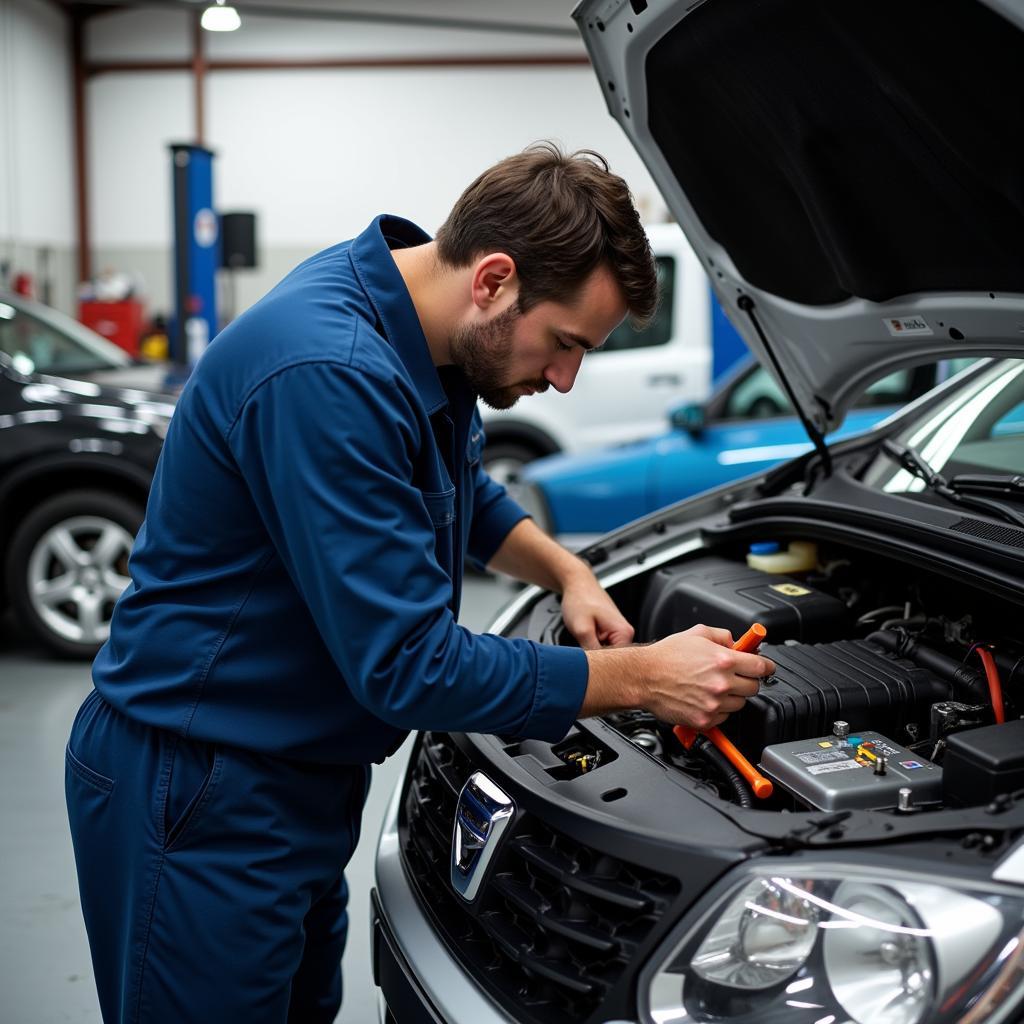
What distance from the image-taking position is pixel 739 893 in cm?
117

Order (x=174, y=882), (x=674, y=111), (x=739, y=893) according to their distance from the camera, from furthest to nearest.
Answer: (x=674, y=111) < (x=174, y=882) < (x=739, y=893)

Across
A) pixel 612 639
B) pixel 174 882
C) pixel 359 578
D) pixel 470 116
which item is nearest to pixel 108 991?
pixel 174 882

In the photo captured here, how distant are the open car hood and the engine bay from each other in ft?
1.42

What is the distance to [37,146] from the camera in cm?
1295

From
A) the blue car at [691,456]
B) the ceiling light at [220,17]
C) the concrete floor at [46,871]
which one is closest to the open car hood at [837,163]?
the ceiling light at [220,17]

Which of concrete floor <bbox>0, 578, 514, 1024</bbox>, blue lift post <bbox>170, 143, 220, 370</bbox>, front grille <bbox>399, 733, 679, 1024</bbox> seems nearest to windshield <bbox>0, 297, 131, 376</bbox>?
concrete floor <bbox>0, 578, 514, 1024</bbox>

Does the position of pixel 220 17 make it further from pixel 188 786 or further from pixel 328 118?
pixel 328 118

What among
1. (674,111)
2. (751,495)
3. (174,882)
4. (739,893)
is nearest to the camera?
(739,893)

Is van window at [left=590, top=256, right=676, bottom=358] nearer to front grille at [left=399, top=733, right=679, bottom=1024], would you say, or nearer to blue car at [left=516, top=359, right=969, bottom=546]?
blue car at [left=516, top=359, right=969, bottom=546]

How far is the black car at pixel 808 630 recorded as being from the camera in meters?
1.17

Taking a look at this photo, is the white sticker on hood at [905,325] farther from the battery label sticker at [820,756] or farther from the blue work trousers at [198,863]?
the blue work trousers at [198,863]

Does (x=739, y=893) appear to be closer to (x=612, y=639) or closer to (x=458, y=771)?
(x=458, y=771)

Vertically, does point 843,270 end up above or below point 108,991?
above

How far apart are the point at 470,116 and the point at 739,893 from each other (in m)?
13.2
